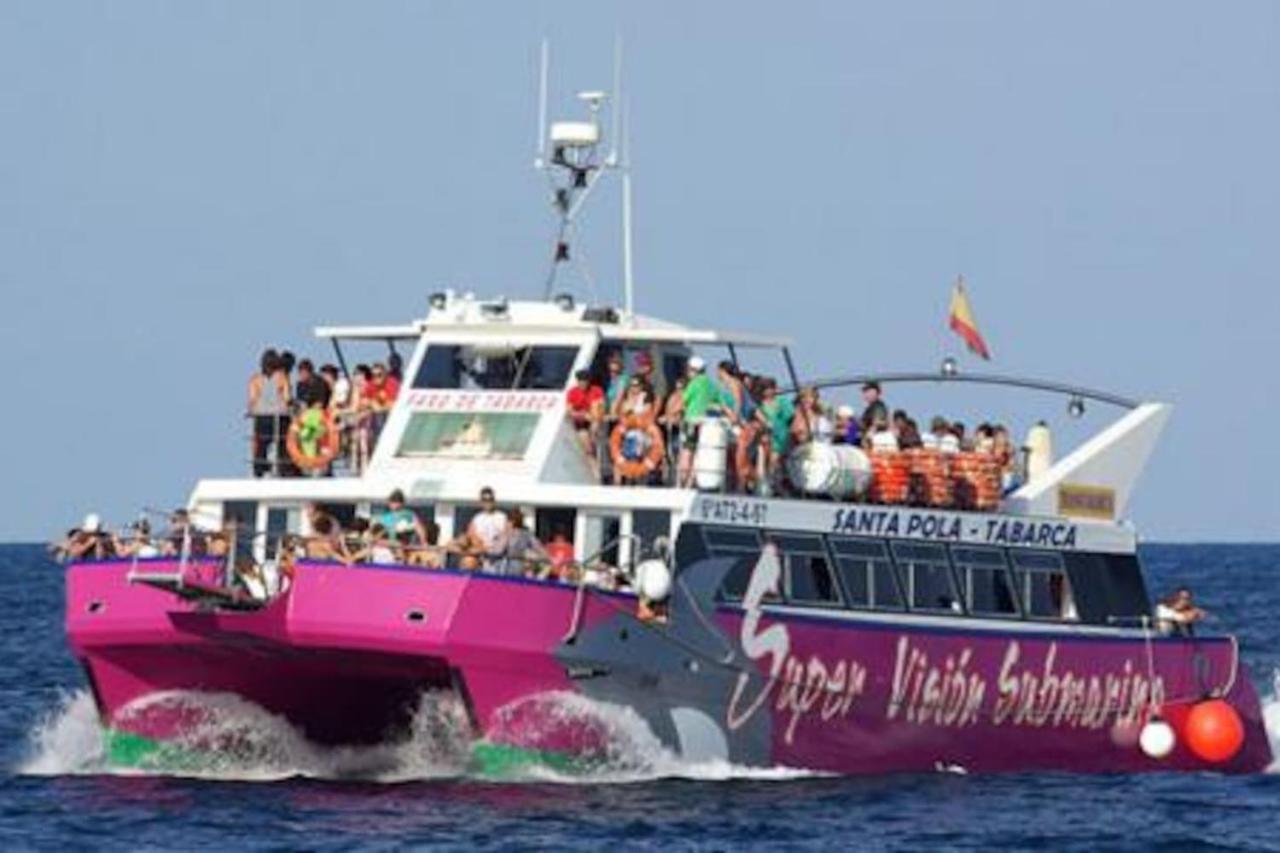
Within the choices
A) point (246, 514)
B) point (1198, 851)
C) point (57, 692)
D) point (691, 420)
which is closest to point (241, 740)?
point (246, 514)

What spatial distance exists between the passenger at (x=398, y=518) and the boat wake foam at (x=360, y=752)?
1.31 m

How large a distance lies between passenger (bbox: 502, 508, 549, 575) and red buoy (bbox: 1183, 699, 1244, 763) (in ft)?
27.9

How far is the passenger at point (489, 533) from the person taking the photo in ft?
107

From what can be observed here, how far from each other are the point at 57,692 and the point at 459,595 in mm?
19047

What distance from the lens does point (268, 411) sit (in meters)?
36.2

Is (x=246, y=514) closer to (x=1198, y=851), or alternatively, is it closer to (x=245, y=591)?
(x=245, y=591)

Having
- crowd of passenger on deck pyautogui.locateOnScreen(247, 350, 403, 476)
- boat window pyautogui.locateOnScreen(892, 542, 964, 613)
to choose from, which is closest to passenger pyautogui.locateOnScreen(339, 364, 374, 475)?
crowd of passenger on deck pyautogui.locateOnScreen(247, 350, 403, 476)

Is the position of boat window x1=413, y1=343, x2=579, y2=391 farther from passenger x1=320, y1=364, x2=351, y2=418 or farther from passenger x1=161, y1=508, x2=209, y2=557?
passenger x1=161, y1=508, x2=209, y2=557

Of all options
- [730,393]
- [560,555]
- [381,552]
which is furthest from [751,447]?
[381,552]

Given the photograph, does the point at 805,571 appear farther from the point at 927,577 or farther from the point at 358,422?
the point at 358,422

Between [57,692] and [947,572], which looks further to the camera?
[57,692]

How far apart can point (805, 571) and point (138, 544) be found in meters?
5.58

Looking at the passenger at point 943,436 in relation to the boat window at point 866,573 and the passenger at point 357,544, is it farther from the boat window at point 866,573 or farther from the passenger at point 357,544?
the passenger at point 357,544

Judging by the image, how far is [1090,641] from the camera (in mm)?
38375
